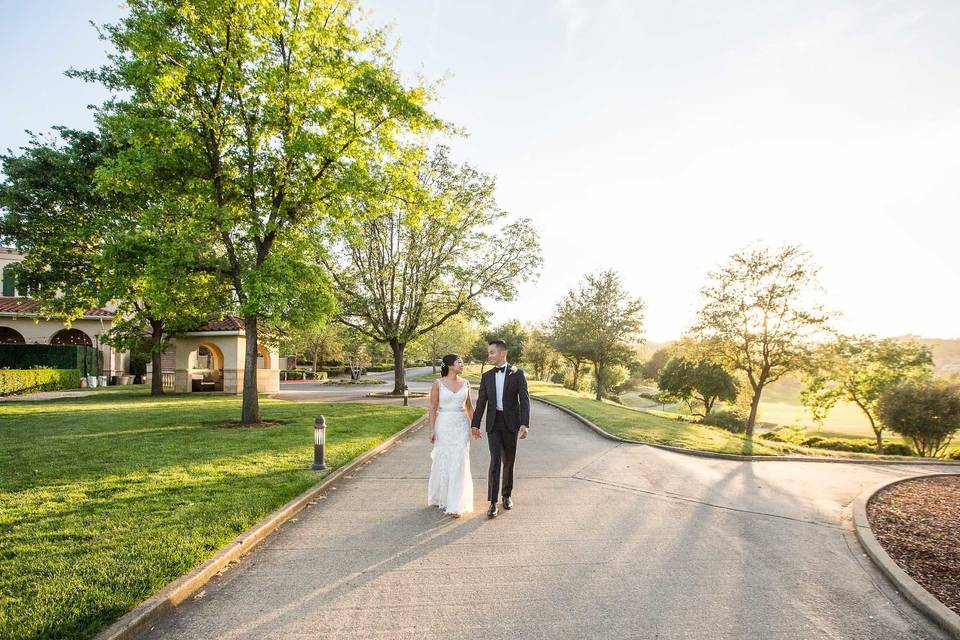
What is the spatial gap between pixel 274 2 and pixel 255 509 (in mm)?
13162

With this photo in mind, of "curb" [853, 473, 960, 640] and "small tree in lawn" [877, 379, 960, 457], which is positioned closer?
"curb" [853, 473, 960, 640]

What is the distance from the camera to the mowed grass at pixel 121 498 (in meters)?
3.79

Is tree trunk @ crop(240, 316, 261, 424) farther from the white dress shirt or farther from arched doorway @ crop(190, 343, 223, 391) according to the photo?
arched doorway @ crop(190, 343, 223, 391)

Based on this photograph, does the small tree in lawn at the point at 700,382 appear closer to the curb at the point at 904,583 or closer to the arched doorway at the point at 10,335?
the curb at the point at 904,583

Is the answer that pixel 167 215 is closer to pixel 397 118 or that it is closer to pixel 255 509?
pixel 397 118

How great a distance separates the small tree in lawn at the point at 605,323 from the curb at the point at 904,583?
2433 cm

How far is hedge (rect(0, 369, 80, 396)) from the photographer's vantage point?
21.9 m

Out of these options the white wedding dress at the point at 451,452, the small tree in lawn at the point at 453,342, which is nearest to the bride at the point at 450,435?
the white wedding dress at the point at 451,452

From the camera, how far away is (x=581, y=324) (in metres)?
31.3

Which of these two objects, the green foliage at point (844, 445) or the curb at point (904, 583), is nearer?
the curb at point (904, 583)

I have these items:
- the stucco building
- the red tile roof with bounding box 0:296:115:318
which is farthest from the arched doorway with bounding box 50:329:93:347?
→ the red tile roof with bounding box 0:296:115:318

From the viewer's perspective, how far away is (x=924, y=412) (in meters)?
23.0

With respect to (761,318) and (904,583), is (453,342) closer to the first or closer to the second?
(761,318)

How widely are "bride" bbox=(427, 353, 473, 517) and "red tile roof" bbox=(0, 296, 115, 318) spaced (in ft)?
98.5
